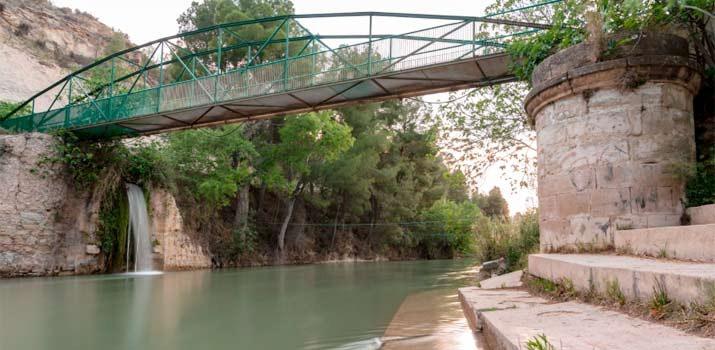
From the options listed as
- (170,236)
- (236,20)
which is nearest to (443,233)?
(236,20)

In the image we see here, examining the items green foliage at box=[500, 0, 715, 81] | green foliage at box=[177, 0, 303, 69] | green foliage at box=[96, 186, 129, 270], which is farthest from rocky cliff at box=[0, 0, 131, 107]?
green foliage at box=[500, 0, 715, 81]

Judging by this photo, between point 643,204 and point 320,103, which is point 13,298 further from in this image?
point 643,204

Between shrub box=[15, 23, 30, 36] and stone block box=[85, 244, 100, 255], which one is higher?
shrub box=[15, 23, 30, 36]

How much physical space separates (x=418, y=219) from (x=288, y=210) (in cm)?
1294

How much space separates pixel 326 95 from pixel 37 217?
924cm

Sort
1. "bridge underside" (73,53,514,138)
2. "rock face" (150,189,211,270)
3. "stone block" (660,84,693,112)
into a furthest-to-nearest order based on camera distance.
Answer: "rock face" (150,189,211,270) → "bridge underside" (73,53,514,138) → "stone block" (660,84,693,112)

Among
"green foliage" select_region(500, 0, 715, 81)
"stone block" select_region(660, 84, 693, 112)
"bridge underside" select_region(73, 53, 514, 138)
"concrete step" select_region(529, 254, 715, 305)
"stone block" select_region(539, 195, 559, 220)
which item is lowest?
"concrete step" select_region(529, 254, 715, 305)

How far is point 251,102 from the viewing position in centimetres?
1331

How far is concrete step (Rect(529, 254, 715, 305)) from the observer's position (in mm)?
2176

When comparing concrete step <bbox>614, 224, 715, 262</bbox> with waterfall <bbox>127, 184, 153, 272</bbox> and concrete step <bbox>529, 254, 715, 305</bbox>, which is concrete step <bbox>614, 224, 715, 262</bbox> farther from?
waterfall <bbox>127, 184, 153, 272</bbox>

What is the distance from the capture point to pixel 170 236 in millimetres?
17906

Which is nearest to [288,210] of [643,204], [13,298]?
[13,298]

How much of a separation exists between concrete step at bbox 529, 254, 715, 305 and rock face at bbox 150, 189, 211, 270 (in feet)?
51.3

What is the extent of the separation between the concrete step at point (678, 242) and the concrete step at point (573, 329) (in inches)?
30.8
